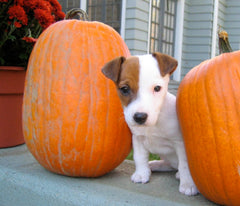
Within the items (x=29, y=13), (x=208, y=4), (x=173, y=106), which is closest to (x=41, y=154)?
(x=173, y=106)

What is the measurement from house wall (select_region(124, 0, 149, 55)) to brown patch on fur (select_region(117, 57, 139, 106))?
4680 mm

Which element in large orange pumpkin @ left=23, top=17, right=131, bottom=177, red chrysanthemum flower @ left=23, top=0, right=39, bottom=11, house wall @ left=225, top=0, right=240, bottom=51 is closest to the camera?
large orange pumpkin @ left=23, top=17, right=131, bottom=177

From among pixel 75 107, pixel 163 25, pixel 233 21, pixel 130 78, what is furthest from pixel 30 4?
pixel 233 21

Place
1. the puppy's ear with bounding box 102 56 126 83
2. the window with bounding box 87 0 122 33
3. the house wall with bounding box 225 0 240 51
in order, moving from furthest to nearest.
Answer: the house wall with bounding box 225 0 240 51, the window with bounding box 87 0 122 33, the puppy's ear with bounding box 102 56 126 83

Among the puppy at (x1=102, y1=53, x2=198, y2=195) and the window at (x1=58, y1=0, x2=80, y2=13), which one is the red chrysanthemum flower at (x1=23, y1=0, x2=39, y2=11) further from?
the window at (x1=58, y1=0, x2=80, y2=13)

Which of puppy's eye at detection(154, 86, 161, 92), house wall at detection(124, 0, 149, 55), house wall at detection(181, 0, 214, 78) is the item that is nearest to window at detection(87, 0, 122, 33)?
house wall at detection(124, 0, 149, 55)

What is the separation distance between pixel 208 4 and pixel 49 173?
25.3 ft

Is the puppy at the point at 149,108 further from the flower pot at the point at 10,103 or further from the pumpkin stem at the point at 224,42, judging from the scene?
the flower pot at the point at 10,103

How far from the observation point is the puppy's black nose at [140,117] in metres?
1.51

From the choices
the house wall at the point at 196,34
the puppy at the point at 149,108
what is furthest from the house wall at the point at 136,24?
the puppy at the point at 149,108

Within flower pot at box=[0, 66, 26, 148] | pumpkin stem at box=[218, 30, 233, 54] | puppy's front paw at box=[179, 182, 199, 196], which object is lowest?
puppy's front paw at box=[179, 182, 199, 196]

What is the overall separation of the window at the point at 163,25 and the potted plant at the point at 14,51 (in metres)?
5.20

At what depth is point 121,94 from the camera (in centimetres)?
165

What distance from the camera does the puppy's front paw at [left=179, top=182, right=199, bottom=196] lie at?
1.71 metres
